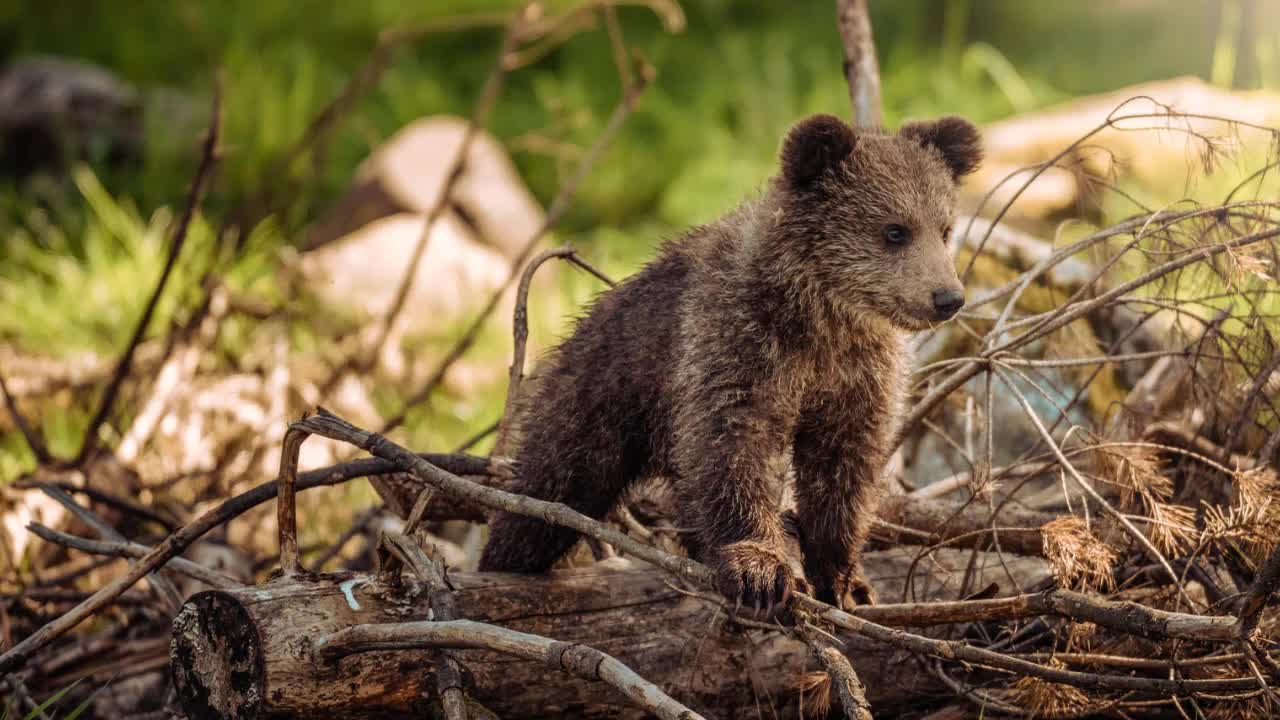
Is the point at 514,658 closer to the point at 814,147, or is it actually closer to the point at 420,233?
the point at 814,147

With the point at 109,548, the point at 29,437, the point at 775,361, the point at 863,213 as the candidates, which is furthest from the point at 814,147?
the point at 29,437

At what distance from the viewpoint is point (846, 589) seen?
3500 mm

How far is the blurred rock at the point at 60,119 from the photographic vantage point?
1064 centimetres

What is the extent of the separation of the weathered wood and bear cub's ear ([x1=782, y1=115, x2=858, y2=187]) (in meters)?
1.09

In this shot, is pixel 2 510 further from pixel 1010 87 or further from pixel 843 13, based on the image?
pixel 1010 87

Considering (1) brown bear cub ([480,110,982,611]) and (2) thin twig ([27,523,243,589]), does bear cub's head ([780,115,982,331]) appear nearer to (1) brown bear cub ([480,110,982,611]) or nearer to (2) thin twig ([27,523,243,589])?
(1) brown bear cub ([480,110,982,611])

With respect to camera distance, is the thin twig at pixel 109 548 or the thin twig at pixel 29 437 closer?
the thin twig at pixel 109 548

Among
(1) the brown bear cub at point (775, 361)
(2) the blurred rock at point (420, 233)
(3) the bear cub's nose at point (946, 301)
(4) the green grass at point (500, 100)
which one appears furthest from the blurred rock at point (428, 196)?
(3) the bear cub's nose at point (946, 301)

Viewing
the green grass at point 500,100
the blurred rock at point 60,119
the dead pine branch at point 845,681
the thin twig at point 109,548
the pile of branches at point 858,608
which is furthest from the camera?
the blurred rock at point 60,119

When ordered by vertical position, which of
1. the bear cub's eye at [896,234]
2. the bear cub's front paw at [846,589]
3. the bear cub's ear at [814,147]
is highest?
the bear cub's ear at [814,147]

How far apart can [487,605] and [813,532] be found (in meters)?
0.86

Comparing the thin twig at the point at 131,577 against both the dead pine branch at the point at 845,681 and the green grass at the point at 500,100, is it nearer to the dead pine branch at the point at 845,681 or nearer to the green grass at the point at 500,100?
the dead pine branch at the point at 845,681

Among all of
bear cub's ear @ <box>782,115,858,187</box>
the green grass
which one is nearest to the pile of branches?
bear cub's ear @ <box>782,115,858,187</box>

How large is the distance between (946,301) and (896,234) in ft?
0.83
